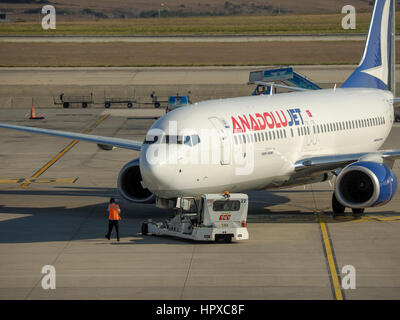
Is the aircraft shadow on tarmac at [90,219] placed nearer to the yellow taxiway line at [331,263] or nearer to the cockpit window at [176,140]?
the yellow taxiway line at [331,263]

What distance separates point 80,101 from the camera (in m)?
77.5

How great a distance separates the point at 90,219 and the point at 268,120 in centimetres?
774

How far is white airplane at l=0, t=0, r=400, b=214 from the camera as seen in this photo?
28375mm

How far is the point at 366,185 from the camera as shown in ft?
103

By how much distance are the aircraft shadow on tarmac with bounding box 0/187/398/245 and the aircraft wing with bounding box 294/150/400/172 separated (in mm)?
1902

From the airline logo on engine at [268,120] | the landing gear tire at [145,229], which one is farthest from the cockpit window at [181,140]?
the landing gear tire at [145,229]

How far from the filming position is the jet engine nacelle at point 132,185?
32.9m

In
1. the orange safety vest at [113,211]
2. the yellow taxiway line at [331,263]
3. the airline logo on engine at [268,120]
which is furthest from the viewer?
the airline logo on engine at [268,120]

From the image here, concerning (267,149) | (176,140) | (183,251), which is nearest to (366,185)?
(267,149)

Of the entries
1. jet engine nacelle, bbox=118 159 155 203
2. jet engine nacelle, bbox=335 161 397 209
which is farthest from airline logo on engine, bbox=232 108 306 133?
jet engine nacelle, bbox=118 159 155 203

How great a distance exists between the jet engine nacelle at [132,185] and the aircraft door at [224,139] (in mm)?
4605

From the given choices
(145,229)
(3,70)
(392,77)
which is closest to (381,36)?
(392,77)

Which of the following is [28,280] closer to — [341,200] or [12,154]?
[341,200]
